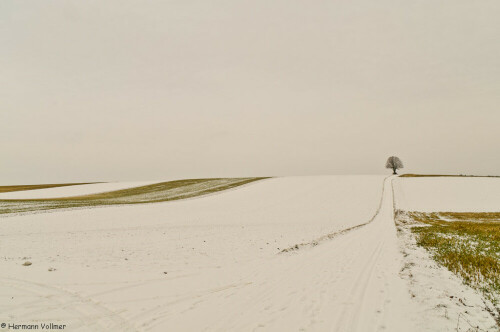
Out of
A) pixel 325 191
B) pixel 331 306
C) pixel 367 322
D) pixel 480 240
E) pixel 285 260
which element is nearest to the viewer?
pixel 367 322

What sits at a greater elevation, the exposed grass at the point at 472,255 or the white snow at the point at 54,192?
the white snow at the point at 54,192

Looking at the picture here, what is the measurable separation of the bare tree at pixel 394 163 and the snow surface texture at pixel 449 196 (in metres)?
38.5

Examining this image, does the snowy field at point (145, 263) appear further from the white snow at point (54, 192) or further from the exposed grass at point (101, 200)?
the white snow at point (54, 192)

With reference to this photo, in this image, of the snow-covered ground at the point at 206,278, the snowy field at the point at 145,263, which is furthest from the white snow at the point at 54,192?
the snow-covered ground at the point at 206,278

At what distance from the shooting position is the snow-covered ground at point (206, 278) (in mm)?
7465

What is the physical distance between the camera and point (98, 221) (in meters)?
25.7

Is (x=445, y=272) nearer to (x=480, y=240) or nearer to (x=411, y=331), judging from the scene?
(x=411, y=331)

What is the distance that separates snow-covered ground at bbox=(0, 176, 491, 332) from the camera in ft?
24.5

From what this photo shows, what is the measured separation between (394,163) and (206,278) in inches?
4128

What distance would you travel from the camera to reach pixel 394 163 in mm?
102812

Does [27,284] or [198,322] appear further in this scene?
[27,284]

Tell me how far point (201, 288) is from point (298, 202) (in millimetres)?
30681

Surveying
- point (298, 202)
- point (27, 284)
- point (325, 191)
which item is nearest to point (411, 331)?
point (27, 284)

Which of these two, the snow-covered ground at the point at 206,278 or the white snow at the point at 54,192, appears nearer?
the snow-covered ground at the point at 206,278
